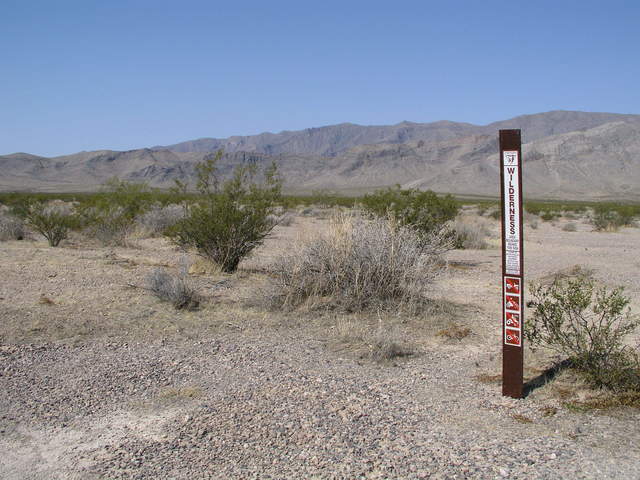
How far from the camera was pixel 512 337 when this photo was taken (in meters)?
5.58

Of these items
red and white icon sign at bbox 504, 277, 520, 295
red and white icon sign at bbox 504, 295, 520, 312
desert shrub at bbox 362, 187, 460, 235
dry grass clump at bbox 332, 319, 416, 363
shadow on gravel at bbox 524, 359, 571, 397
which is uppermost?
desert shrub at bbox 362, 187, 460, 235

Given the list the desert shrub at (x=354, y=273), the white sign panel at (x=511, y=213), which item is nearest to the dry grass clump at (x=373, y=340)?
the desert shrub at (x=354, y=273)

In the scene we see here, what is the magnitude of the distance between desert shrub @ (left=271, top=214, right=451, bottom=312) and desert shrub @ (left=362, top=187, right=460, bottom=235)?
17.0 ft

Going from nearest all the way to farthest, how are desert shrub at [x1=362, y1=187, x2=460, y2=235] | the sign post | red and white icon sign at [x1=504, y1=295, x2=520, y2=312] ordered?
the sign post → red and white icon sign at [x1=504, y1=295, x2=520, y2=312] → desert shrub at [x1=362, y1=187, x2=460, y2=235]

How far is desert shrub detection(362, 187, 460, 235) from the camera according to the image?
50.2 feet

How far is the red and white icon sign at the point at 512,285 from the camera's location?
214 inches

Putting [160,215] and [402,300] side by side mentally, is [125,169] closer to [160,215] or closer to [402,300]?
[160,215]

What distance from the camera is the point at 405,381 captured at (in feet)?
20.5

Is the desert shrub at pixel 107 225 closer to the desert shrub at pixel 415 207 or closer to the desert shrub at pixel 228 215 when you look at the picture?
the desert shrub at pixel 228 215

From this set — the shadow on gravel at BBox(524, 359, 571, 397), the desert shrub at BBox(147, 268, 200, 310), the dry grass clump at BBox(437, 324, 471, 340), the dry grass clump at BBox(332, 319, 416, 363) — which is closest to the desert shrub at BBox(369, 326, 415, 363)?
A: the dry grass clump at BBox(332, 319, 416, 363)

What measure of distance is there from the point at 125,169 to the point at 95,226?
449 ft

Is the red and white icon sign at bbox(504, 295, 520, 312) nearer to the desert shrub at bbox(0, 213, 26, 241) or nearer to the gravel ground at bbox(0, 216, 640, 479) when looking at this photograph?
the gravel ground at bbox(0, 216, 640, 479)

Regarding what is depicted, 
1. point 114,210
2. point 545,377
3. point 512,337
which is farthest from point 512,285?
point 114,210

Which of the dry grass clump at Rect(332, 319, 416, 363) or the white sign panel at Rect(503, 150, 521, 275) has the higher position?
the white sign panel at Rect(503, 150, 521, 275)
